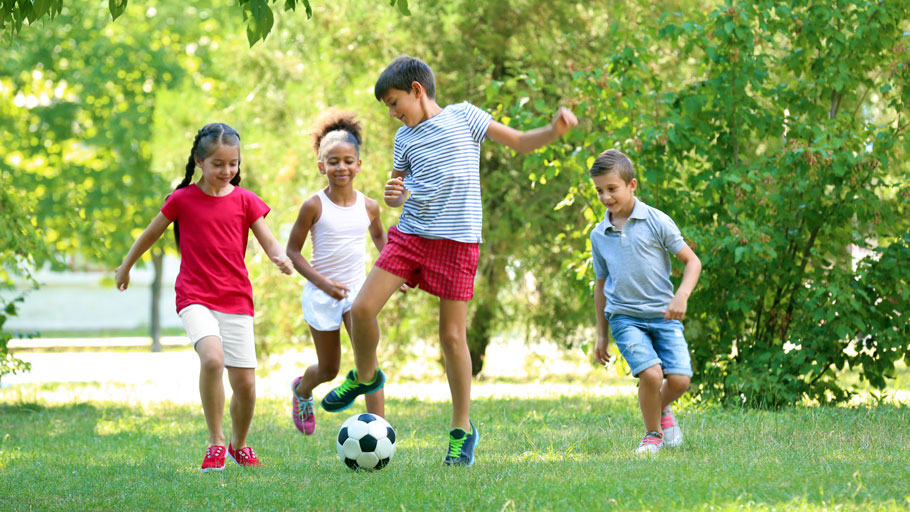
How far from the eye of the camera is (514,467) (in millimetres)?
4836

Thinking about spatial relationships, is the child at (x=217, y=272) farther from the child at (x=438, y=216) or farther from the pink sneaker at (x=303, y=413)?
the pink sneaker at (x=303, y=413)

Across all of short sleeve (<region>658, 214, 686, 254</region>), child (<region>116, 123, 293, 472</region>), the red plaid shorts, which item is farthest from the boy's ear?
short sleeve (<region>658, 214, 686, 254</region>)

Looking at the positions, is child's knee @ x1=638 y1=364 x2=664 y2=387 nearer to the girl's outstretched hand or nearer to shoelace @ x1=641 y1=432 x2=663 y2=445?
shoelace @ x1=641 y1=432 x2=663 y2=445

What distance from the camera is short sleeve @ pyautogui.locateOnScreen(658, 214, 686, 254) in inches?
220

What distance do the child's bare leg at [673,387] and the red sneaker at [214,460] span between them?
2.35m

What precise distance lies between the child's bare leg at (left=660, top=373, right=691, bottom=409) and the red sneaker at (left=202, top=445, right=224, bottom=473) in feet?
7.73

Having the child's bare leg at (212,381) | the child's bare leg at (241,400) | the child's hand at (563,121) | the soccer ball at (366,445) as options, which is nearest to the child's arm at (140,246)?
the child's bare leg at (212,381)

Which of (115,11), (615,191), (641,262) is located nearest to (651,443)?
(641,262)

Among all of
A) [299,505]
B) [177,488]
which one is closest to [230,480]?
[177,488]

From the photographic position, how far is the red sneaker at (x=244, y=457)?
212 inches

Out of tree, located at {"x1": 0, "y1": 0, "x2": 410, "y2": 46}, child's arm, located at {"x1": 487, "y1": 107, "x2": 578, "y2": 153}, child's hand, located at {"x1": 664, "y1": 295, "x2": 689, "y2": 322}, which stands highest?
tree, located at {"x1": 0, "y1": 0, "x2": 410, "y2": 46}

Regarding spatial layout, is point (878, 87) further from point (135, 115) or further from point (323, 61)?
point (135, 115)

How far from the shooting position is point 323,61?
12.9 metres

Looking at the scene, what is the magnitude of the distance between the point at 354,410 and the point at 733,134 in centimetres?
402
